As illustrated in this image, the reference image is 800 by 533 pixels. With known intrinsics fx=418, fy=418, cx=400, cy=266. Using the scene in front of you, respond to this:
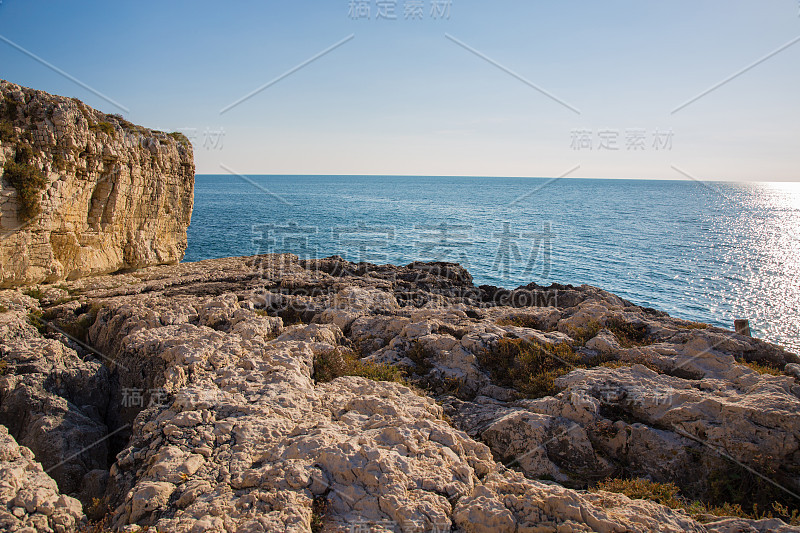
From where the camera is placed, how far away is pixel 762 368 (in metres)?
10.8

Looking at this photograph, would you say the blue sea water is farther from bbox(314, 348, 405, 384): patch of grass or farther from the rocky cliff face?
bbox(314, 348, 405, 384): patch of grass

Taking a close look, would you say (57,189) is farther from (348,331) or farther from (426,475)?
(426,475)

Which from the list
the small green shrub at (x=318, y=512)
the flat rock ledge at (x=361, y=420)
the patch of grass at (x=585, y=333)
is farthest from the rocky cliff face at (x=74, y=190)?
the patch of grass at (x=585, y=333)

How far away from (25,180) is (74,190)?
3.11 metres

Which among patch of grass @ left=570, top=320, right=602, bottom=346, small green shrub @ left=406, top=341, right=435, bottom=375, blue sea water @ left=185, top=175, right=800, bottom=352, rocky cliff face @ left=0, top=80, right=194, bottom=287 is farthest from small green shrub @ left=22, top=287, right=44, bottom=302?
blue sea water @ left=185, top=175, right=800, bottom=352

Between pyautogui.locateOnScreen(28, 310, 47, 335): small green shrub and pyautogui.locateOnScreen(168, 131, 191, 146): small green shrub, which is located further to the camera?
pyautogui.locateOnScreen(168, 131, 191, 146): small green shrub

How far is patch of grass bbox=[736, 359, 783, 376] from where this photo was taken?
1063 centimetres

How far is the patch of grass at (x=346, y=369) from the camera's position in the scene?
419 inches

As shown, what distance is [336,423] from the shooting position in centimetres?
805

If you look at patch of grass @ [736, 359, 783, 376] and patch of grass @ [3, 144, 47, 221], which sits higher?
patch of grass @ [3, 144, 47, 221]

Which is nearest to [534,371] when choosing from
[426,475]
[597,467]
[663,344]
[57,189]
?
[597,467]

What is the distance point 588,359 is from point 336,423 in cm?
747

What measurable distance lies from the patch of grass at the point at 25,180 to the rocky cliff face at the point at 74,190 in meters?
0.03

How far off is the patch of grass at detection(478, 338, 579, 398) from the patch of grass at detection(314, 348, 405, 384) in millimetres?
2697
